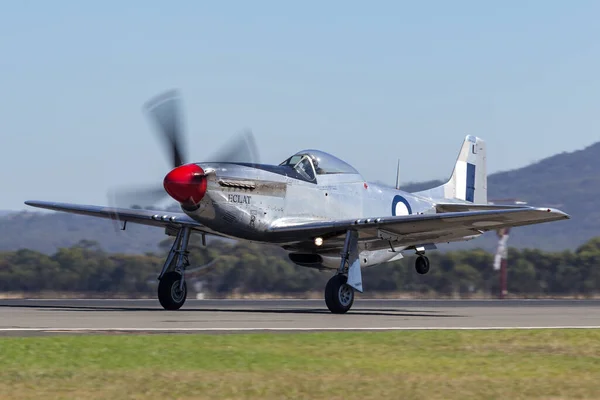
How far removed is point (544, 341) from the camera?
14.7 metres

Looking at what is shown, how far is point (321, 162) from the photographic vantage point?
983 inches

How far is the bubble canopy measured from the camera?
24688 millimetres

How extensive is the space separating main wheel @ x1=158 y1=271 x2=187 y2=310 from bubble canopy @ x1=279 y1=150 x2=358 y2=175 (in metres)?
3.75

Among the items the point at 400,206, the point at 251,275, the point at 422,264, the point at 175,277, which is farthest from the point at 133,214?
the point at 251,275

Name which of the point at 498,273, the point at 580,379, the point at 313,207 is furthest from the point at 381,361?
the point at 498,273

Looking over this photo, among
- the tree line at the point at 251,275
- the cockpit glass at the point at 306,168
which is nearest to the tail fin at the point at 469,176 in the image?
the tree line at the point at 251,275

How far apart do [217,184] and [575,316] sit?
8.47m

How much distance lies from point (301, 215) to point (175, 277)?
3.33 m

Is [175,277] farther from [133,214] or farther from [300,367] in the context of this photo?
[300,367]

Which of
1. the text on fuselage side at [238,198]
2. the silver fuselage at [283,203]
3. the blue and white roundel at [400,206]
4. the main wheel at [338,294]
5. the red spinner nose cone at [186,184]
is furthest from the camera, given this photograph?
the blue and white roundel at [400,206]

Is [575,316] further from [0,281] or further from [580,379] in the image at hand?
[0,281]

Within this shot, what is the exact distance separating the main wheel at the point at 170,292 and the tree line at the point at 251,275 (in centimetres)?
1124

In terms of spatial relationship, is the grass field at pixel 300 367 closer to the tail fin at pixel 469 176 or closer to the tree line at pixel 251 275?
the tail fin at pixel 469 176

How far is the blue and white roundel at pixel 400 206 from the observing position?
27.6 meters
